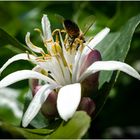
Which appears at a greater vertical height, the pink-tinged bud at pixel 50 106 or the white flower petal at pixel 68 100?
the white flower petal at pixel 68 100

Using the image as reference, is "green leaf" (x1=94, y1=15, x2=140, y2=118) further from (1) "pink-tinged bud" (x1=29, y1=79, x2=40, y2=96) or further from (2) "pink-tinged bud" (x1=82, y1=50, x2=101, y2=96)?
(1) "pink-tinged bud" (x1=29, y1=79, x2=40, y2=96)

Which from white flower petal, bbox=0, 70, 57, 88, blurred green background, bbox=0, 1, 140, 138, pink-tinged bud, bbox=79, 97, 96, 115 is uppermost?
white flower petal, bbox=0, 70, 57, 88

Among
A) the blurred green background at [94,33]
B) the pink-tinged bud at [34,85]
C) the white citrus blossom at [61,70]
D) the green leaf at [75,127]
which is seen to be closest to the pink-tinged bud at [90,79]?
the white citrus blossom at [61,70]

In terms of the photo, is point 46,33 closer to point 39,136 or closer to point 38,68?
point 38,68

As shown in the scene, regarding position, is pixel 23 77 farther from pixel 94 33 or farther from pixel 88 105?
pixel 94 33

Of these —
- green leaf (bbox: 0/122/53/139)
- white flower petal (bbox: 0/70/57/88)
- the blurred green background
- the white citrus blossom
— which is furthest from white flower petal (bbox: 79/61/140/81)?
the blurred green background

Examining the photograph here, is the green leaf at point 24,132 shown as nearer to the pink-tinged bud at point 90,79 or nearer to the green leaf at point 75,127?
the green leaf at point 75,127
